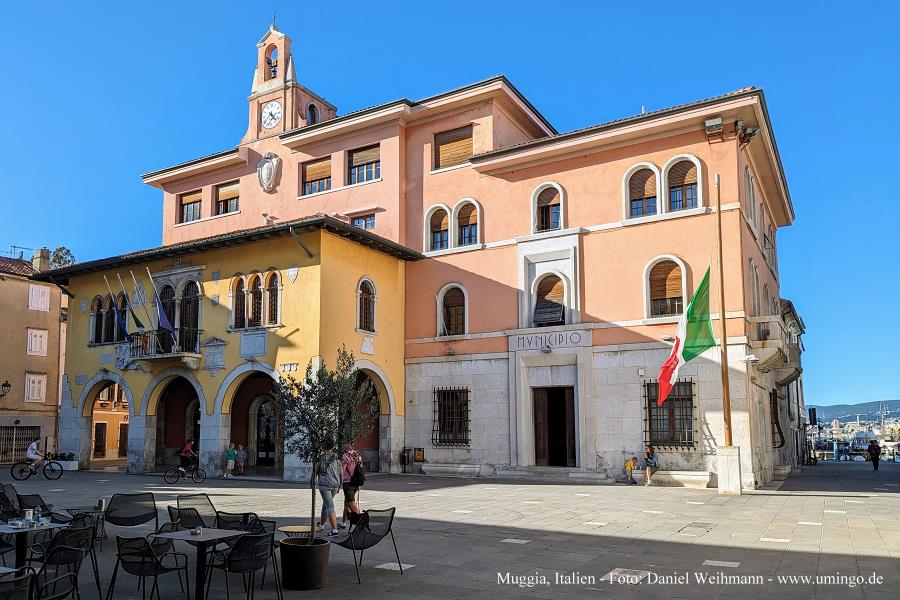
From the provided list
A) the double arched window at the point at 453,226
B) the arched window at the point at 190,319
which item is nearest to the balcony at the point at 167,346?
the arched window at the point at 190,319

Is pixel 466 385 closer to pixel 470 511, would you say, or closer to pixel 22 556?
pixel 470 511

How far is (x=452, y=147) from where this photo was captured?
2742 centimetres

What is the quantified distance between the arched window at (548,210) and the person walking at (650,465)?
801 cm

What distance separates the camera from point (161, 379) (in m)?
26.5

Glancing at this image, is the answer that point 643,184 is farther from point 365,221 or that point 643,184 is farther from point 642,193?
point 365,221

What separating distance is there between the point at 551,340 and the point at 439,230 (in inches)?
246

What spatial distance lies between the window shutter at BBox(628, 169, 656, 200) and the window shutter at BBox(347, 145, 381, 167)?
9873mm

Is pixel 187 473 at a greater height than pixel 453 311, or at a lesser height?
lesser

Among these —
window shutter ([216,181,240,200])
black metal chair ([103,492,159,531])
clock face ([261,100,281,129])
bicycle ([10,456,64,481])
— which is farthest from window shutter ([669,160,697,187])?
bicycle ([10,456,64,481])

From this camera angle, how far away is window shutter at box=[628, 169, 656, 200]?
2333 cm

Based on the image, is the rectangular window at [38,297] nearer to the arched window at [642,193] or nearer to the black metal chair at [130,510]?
the arched window at [642,193]

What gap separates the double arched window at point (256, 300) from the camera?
79.2 ft

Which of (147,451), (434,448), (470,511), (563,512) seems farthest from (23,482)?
(563,512)

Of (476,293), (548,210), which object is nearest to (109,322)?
(476,293)
